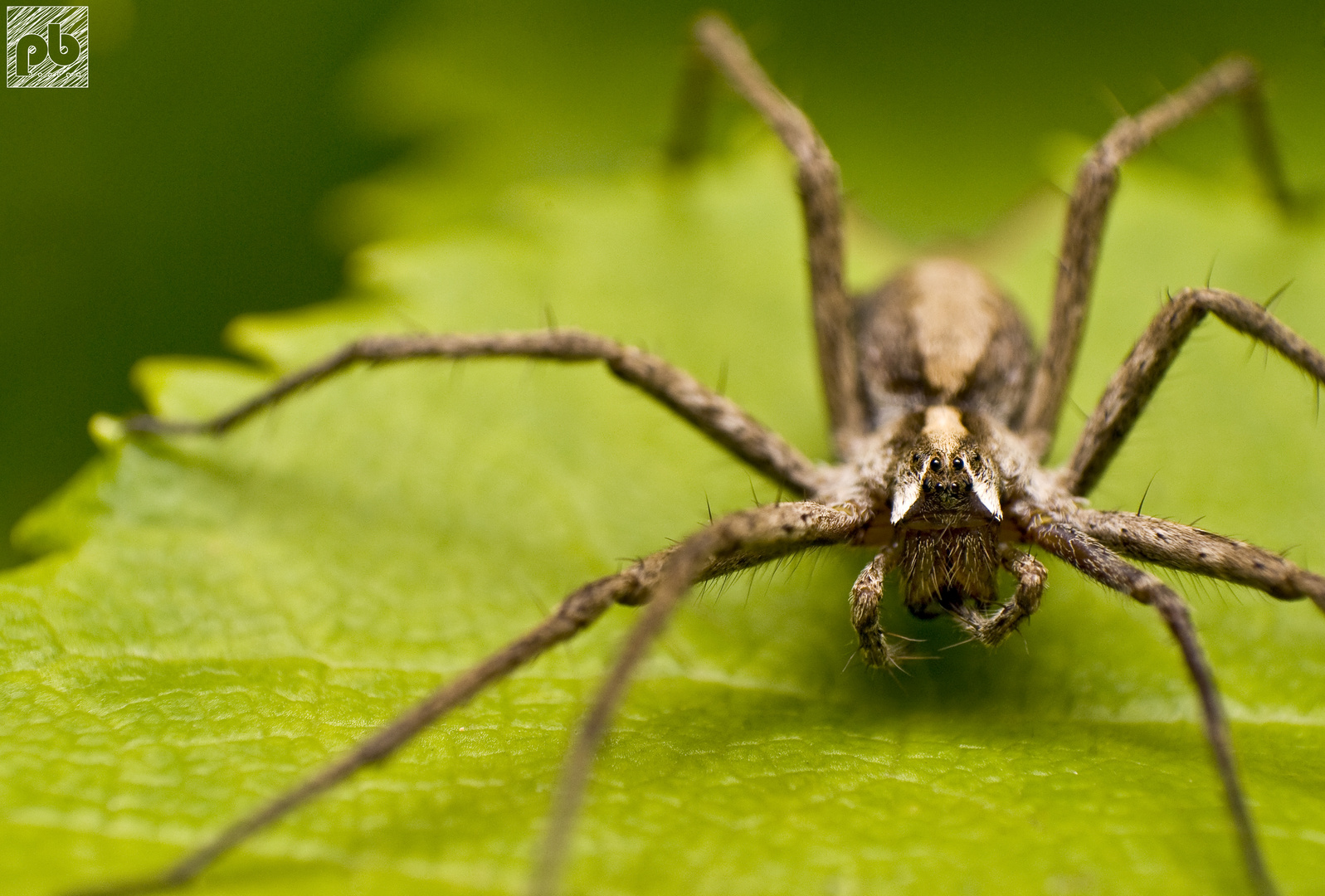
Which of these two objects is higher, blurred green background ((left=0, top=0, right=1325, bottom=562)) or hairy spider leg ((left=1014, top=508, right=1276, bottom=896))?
blurred green background ((left=0, top=0, right=1325, bottom=562))

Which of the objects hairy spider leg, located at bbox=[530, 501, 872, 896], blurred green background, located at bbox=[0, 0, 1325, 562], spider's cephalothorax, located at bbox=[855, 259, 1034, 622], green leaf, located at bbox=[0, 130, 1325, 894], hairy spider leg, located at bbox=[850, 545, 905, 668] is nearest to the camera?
hairy spider leg, located at bbox=[530, 501, 872, 896]

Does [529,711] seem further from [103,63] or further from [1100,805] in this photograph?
[103,63]

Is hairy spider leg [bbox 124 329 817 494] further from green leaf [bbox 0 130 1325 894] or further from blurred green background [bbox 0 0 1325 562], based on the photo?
blurred green background [bbox 0 0 1325 562]

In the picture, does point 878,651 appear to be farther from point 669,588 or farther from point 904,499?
point 669,588

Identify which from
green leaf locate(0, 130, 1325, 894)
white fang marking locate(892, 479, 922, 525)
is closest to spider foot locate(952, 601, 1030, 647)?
green leaf locate(0, 130, 1325, 894)

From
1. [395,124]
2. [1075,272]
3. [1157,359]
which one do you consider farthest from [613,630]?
[395,124]

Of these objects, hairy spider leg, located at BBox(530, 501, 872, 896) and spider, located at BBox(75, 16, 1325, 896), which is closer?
hairy spider leg, located at BBox(530, 501, 872, 896)

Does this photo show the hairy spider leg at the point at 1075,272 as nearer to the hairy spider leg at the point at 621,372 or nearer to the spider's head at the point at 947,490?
the spider's head at the point at 947,490

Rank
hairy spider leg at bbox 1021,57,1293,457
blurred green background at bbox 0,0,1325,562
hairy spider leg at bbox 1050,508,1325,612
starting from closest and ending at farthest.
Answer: hairy spider leg at bbox 1050,508,1325,612 < hairy spider leg at bbox 1021,57,1293,457 < blurred green background at bbox 0,0,1325,562
